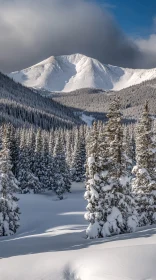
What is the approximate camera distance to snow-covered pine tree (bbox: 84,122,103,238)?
21.7 metres

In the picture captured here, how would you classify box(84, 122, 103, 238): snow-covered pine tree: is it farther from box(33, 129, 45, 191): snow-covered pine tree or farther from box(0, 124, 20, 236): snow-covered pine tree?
box(33, 129, 45, 191): snow-covered pine tree

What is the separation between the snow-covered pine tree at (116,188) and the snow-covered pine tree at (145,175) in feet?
7.61

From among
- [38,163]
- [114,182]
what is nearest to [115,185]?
[114,182]

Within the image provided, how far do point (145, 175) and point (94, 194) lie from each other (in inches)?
196

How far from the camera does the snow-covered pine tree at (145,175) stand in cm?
2430

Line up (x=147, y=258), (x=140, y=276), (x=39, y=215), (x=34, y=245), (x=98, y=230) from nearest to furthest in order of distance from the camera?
(x=140, y=276)
(x=147, y=258)
(x=34, y=245)
(x=98, y=230)
(x=39, y=215)

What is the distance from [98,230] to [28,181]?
44.3 m

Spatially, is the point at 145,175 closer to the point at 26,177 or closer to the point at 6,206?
the point at 6,206

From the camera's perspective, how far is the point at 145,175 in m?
24.8

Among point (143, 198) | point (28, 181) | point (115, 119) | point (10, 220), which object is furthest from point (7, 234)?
point (28, 181)

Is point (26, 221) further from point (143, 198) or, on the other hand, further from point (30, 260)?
point (30, 260)

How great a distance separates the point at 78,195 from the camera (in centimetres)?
6575

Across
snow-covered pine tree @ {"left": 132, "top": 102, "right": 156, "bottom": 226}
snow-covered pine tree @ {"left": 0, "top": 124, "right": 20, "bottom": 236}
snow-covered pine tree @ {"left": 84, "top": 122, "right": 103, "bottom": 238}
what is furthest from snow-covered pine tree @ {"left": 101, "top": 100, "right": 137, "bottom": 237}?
snow-covered pine tree @ {"left": 0, "top": 124, "right": 20, "bottom": 236}

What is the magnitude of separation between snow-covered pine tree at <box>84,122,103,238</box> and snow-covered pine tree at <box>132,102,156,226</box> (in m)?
3.87
